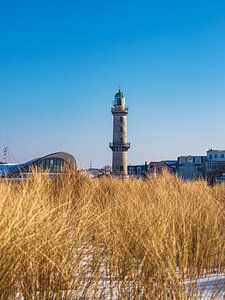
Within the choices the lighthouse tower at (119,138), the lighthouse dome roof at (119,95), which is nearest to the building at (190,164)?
the lighthouse tower at (119,138)

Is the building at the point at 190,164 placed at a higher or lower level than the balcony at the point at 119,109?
lower

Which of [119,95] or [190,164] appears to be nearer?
[119,95]

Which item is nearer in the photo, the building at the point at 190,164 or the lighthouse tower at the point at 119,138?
the lighthouse tower at the point at 119,138

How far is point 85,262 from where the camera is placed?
2598mm

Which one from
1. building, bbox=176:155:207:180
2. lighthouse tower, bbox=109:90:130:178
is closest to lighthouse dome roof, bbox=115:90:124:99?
lighthouse tower, bbox=109:90:130:178

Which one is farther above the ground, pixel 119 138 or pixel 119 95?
pixel 119 95

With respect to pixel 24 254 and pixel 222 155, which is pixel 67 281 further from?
pixel 222 155

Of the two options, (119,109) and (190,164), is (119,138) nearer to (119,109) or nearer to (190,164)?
(119,109)

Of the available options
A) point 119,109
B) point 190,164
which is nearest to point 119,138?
point 119,109

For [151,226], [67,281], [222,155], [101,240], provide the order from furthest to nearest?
[222,155]
[101,240]
[151,226]
[67,281]

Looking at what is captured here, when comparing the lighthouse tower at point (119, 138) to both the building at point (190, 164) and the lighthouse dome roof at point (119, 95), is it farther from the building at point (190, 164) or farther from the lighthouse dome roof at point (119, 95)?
the building at point (190, 164)

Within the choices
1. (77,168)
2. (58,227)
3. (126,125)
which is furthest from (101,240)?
(126,125)

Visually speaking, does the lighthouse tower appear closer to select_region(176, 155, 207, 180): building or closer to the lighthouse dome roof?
the lighthouse dome roof

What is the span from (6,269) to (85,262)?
728mm
